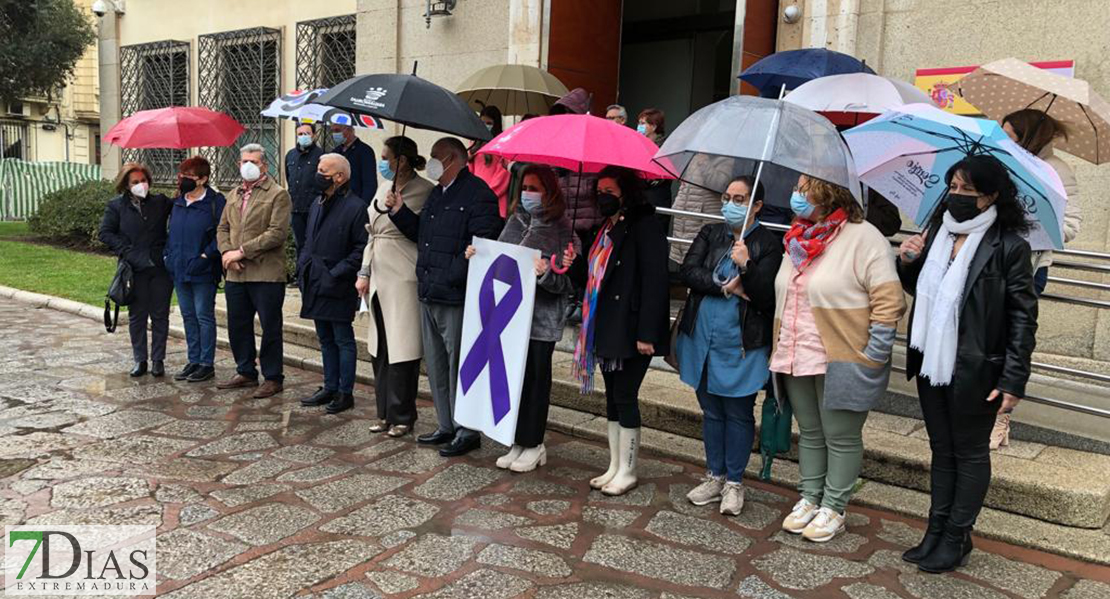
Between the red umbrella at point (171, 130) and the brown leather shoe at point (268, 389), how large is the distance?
6.88 feet

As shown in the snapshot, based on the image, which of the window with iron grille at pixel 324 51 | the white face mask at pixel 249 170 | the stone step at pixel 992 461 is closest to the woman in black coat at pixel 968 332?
the stone step at pixel 992 461

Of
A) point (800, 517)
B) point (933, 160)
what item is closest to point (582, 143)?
point (933, 160)

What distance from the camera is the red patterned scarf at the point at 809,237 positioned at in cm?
425

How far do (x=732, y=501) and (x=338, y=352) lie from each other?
3.32 meters

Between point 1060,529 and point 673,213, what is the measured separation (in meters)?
3.24

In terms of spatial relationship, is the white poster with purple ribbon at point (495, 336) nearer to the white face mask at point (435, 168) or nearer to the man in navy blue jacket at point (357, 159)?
the white face mask at point (435, 168)

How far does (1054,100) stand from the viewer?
4.74 metres

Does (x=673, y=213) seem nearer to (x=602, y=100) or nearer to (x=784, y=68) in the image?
(x=784, y=68)

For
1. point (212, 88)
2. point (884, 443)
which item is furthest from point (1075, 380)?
point (212, 88)

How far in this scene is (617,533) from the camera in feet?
14.4

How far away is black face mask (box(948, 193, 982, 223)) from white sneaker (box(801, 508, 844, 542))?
161 cm

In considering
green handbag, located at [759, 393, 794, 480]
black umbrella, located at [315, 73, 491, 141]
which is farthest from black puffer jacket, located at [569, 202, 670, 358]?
black umbrella, located at [315, 73, 491, 141]

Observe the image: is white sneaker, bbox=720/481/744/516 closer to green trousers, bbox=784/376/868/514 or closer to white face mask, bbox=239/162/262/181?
green trousers, bbox=784/376/868/514

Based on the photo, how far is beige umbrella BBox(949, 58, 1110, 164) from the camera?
15.2ft
